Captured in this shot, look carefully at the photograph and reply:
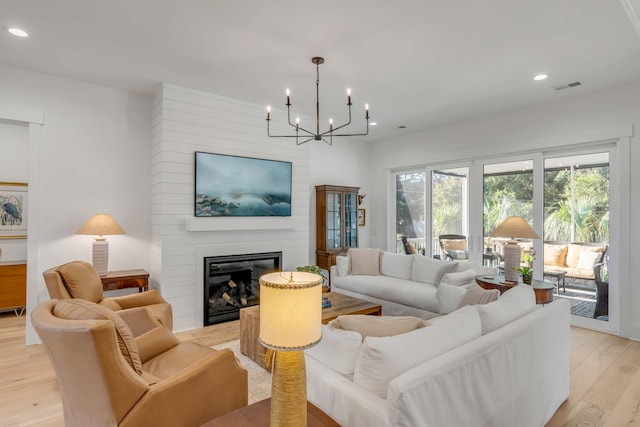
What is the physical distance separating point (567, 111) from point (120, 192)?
5.68 metres

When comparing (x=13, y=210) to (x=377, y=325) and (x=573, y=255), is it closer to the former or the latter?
(x=377, y=325)

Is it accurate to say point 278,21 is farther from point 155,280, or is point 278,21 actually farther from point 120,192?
point 155,280

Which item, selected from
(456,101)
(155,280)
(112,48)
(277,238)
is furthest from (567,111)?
(155,280)

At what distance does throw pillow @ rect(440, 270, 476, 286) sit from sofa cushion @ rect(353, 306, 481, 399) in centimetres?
235

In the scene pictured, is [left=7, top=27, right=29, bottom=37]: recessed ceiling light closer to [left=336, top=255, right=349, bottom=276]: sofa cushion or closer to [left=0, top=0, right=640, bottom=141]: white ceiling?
[left=0, top=0, right=640, bottom=141]: white ceiling

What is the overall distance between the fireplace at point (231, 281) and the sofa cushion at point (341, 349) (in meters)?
2.94

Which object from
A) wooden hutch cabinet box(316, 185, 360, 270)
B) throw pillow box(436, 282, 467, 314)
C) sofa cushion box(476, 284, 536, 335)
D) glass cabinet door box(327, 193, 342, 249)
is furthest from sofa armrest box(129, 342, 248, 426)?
glass cabinet door box(327, 193, 342, 249)

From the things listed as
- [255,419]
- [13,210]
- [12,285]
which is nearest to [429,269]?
[255,419]

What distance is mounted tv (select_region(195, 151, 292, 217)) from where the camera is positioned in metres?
4.29

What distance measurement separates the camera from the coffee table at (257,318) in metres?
3.15

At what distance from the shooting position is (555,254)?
456cm

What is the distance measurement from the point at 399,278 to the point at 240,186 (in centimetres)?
262

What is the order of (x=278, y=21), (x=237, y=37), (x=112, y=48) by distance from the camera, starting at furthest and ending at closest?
(x=112, y=48) < (x=237, y=37) < (x=278, y=21)

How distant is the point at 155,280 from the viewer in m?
4.15
